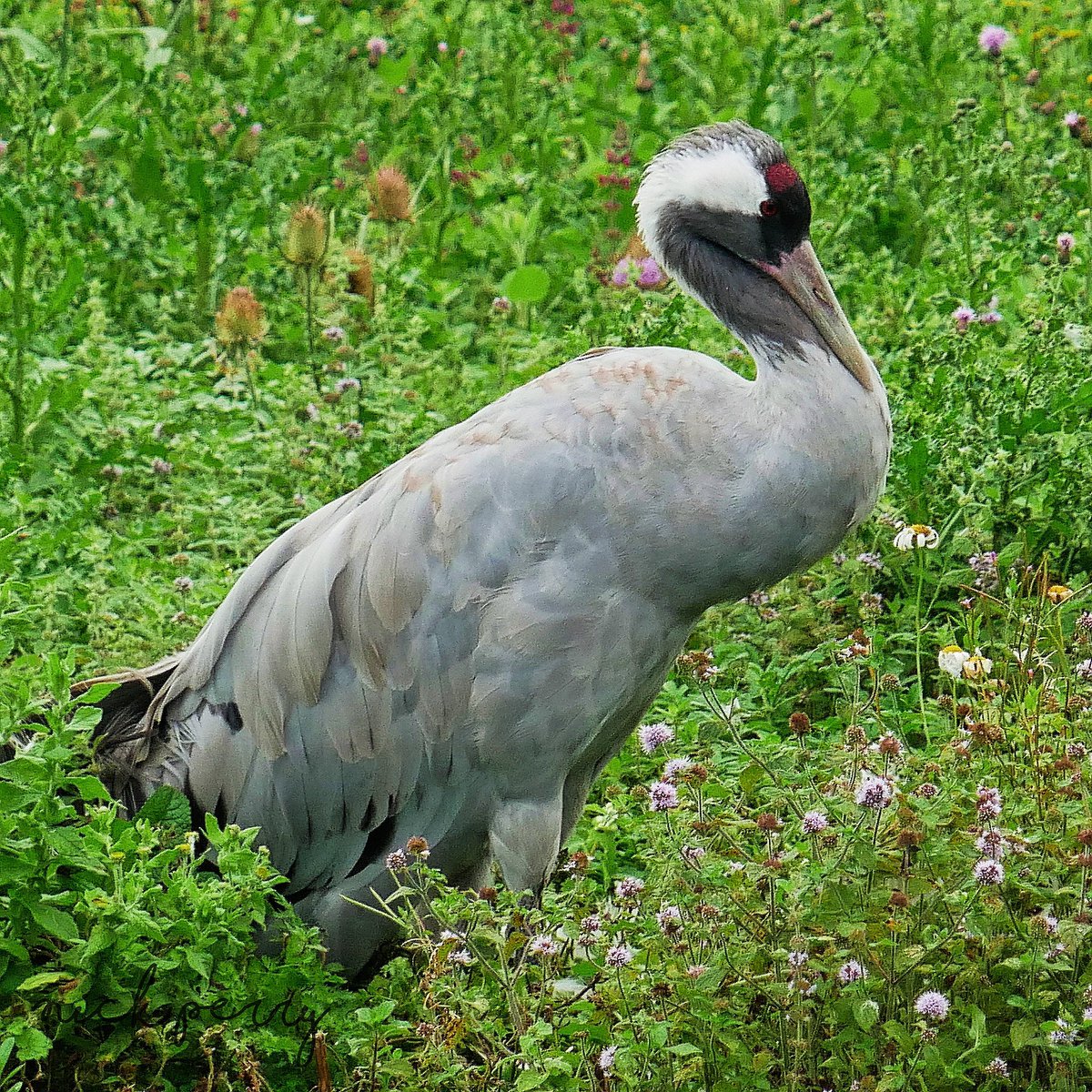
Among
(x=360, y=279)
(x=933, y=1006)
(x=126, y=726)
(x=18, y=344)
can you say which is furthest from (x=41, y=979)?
(x=360, y=279)

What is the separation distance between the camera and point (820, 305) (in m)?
3.32

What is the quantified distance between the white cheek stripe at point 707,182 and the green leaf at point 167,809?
1386 millimetres

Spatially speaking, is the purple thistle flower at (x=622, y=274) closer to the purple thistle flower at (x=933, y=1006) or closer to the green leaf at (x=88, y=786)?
the green leaf at (x=88, y=786)

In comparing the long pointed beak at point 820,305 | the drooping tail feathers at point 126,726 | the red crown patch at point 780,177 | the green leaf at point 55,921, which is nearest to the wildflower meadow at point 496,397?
the green leaf at point 55,921

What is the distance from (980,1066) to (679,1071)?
1.45 ft

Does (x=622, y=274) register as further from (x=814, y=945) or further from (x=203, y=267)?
(x=814, y=945)

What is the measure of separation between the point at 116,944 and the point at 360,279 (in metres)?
3.64

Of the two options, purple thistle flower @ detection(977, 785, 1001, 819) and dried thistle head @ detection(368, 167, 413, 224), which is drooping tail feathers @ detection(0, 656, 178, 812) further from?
dried thistle head @ detection(368, 167, 413, 224)

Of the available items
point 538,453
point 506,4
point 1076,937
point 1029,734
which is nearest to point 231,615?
point 538,453

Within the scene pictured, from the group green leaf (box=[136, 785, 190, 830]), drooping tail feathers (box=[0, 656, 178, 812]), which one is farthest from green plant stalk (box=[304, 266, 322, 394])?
green leaf (box=[136, 785, 190, 830])

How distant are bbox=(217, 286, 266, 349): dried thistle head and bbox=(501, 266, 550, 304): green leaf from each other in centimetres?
95

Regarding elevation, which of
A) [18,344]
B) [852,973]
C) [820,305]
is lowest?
[18,344]

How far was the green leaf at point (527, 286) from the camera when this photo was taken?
6062 millimetres

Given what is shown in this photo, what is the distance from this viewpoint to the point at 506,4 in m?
8.28
